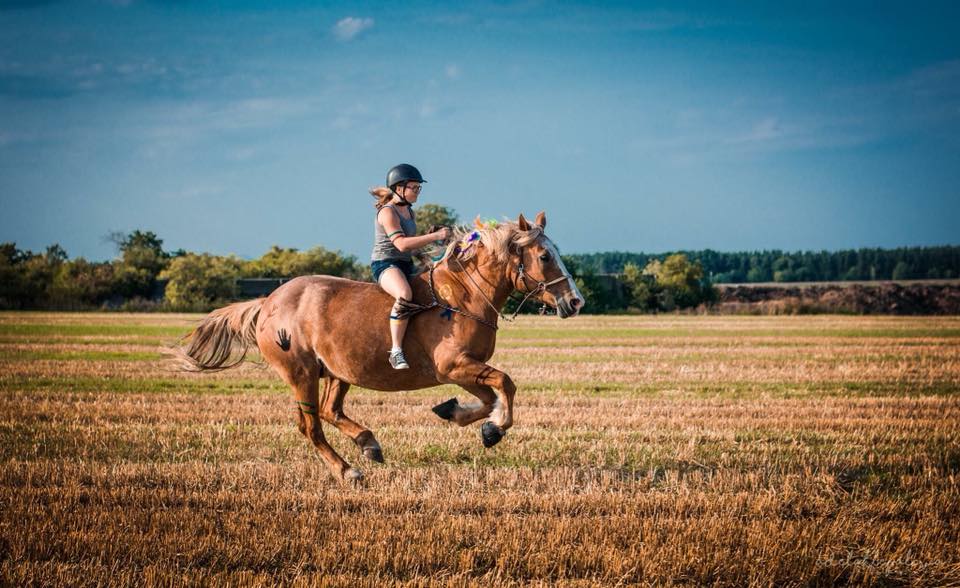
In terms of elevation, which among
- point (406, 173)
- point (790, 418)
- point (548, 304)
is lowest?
point (790, 418)

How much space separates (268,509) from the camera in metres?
7.00

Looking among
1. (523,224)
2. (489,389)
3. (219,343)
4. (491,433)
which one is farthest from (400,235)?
(219,343)

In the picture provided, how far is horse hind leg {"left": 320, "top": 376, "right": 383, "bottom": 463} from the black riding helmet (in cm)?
229

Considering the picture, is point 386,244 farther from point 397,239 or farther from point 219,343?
point 219,343

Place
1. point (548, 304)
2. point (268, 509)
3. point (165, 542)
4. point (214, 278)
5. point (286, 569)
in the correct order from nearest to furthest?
point (286, 569), point (165, 542), point (268, 509), point (548, 304), point (214, 278)

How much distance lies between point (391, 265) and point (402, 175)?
35.4 inches

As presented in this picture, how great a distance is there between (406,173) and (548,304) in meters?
1.89

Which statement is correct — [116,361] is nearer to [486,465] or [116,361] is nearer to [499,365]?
[499,365]

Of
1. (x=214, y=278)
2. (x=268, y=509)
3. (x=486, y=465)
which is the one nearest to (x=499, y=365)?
(x=486, y=465)

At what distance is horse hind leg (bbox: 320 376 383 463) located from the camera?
8.70 meters

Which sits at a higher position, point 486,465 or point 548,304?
point 548,304

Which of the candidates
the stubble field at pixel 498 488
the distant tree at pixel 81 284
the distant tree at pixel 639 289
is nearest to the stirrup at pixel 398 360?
the stubble field at pixel 498 488

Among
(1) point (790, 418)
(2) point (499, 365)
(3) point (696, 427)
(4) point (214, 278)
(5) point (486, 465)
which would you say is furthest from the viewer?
(4) point (214, 278)

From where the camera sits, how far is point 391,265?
833cm
